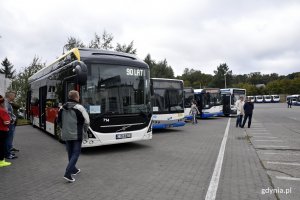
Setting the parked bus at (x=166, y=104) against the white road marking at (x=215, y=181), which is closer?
the white road marking at (x=215, y=181)

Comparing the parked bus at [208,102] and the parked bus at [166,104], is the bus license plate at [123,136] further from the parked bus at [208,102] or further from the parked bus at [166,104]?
the parked bus at [208,102]

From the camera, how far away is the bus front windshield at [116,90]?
9.18 metres

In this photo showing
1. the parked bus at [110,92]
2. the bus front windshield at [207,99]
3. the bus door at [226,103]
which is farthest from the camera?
the bus door at [226,103]

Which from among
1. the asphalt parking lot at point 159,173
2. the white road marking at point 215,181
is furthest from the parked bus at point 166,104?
the white road marking at point 215,181

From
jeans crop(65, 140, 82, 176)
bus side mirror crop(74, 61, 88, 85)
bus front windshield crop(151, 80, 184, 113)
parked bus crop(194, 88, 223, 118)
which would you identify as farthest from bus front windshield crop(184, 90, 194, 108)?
jeans crop(65, 140, 82, 176)

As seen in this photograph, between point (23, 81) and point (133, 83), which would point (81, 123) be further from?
point (23, 81)

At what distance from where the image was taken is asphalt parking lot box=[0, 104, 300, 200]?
5.46 meters

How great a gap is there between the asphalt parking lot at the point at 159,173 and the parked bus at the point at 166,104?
4.47 metres

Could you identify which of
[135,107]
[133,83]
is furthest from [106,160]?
[133,83]

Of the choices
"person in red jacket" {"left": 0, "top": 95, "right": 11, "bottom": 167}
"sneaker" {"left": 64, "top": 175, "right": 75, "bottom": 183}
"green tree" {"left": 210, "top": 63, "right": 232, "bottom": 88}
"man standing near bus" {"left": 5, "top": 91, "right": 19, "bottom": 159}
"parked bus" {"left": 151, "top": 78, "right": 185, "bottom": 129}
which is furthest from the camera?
"green tree" {"left": 210, "top": 63, "right": 232, "bottom": 88}

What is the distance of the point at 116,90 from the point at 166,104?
21.3 ft

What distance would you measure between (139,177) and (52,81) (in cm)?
748

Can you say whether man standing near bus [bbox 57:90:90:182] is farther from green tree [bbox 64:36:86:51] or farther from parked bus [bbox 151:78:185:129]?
green tree [bbox 64:36:86:51]

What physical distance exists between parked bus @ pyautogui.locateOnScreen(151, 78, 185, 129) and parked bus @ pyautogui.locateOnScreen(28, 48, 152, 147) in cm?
489
